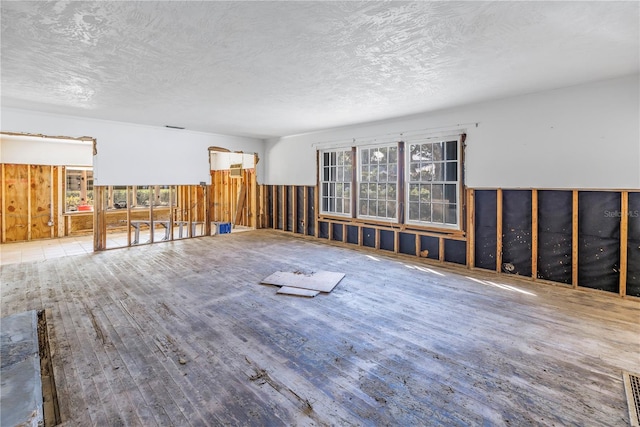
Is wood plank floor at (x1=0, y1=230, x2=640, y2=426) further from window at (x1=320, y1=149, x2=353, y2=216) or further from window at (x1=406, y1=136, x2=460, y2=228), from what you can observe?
window at (x1=320, y1=149, x2=353, y2=216)

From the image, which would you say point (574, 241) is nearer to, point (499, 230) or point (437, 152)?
point (499, 230)

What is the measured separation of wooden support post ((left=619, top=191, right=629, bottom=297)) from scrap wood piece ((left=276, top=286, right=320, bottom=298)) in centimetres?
400

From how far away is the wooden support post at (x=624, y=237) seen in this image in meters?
4.07

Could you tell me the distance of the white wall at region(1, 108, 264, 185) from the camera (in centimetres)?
614

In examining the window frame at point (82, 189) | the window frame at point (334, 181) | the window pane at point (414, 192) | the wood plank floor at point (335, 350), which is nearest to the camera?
the wood plank floor at point (335, 350)

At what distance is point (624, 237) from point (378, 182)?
401 cm

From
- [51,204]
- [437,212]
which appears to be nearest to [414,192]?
[437,212]

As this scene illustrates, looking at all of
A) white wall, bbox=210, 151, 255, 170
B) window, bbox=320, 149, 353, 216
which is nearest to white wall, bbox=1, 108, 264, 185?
white wall, bbox=210, 151, 255, 170

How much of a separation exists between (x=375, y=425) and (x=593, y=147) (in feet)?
15.3

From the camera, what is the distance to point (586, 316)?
11.6 ft

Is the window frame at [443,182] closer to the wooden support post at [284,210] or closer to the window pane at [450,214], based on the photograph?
the window pane at [450,214]

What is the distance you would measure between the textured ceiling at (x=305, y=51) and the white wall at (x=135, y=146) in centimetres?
75

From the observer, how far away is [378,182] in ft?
22.7

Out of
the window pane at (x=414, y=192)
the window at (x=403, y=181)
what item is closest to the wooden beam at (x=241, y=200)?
the window at (x=403, y=181)
